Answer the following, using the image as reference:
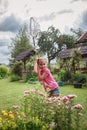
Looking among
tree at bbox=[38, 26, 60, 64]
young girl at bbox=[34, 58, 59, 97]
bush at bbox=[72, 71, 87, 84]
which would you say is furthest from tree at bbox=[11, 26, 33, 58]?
young girl at bbox=[34, 58, 59, 97]

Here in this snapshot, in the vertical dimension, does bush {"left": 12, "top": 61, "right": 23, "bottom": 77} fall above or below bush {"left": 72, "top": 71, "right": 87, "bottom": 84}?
above

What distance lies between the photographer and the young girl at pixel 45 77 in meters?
7.87

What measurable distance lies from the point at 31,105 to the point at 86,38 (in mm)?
13052

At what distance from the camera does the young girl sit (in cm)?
787

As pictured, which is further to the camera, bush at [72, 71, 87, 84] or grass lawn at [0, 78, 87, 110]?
bush at [72, 71, 87, 84]

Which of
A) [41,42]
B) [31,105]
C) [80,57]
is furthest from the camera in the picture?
[41,42]

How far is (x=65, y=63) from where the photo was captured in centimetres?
2694

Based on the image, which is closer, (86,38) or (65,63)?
(86,38)

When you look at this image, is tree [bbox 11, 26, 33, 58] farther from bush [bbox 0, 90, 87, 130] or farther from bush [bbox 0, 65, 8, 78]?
bush [bbox 0, 90, 87, 130]

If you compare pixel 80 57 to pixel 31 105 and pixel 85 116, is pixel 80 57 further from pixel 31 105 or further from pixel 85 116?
pixel 31 105

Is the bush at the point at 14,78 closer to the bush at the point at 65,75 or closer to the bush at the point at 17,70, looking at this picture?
the bush at the point at 17,70

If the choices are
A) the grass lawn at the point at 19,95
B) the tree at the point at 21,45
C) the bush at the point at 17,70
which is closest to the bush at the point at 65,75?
the grass lawn at the point at 19,95

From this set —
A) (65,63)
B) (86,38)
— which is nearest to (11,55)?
(65,63)

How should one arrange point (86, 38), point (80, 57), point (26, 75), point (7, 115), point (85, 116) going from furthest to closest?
point (26, 75) < point (80, 57) < point (86, 38) < point (85, 116) < point (7, 115)
